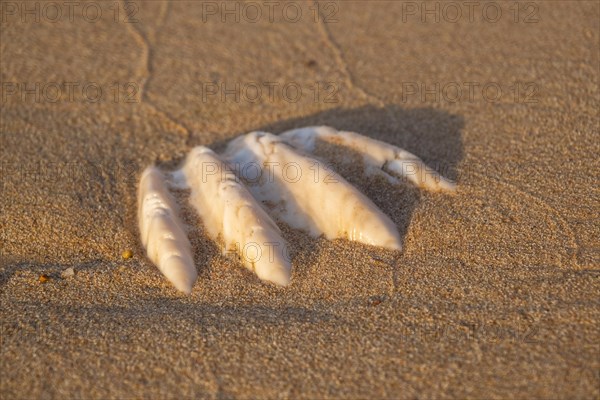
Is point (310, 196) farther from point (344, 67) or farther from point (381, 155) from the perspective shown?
point (344, 67)

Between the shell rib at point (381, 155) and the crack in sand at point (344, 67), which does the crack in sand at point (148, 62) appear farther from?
the crack in sand at point (344, 67)

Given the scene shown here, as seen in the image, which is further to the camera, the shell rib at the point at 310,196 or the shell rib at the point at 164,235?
the shell rib at the point at 310,196

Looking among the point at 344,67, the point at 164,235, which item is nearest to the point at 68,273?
the point at 164,235

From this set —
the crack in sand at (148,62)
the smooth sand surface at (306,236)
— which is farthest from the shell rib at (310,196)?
the crack in sand at (148,62)

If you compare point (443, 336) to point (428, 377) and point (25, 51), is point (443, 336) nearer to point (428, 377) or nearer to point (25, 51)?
point (428, 377)

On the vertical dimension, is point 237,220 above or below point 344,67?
below

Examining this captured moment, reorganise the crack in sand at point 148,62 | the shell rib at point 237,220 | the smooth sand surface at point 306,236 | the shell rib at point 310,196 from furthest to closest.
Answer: the crack in sand at point 148,62
the shell rib at point 310,196
the shell rib at point 237,220
the smooth sand surface at point 306,236

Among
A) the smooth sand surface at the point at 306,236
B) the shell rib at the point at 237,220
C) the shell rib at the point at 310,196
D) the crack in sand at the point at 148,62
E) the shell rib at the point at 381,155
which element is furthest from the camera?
the crack in sand at the point at 148,62

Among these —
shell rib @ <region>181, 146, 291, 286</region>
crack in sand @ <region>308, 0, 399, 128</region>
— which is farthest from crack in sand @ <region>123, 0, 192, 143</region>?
crack in sand @ <region>308, 0, 399, 128</region>
